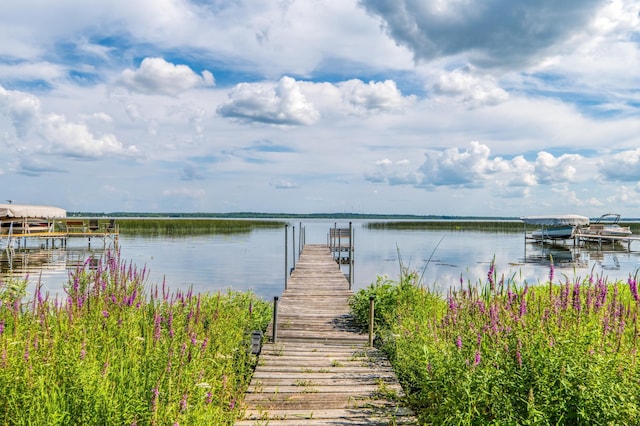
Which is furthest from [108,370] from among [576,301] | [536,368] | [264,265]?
[264,265]

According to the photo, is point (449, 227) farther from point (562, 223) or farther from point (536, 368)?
point (536, 368)

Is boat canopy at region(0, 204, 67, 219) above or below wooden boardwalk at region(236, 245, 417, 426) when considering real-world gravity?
above

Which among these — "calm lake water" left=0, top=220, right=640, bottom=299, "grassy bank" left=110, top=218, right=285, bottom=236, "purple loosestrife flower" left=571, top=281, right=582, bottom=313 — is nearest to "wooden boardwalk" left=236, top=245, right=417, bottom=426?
"purple loosestrife flower" left=571, top=281, right=582, bottom=313

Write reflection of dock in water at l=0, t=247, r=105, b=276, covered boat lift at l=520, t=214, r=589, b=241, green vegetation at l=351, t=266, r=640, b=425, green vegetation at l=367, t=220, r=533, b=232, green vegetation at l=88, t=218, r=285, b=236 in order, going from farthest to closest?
green vegetation at l=367, t=220, r=533, b=232 < green vegetation at l=88, t=218, r=285, b=236 < covered boat lift at l=520, t=214, r=589, b=241 < reflection of dock in water at l=0, t=247, r=105, b=276 < green vegetation at l=351, t=266, r=640, b=425

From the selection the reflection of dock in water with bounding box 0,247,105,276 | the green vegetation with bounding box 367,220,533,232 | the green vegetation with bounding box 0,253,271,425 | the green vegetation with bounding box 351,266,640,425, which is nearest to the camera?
the green vegetation with bounding box 0,253,271,425

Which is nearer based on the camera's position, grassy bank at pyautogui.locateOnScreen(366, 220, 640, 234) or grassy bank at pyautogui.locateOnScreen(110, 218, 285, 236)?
grassy bank at pyautogui.locateOnScreen(110, 218, 285, 236)

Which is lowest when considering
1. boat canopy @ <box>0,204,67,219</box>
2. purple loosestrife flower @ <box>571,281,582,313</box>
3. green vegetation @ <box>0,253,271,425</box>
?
green vegetation @ <box>0,253,271,425</box>

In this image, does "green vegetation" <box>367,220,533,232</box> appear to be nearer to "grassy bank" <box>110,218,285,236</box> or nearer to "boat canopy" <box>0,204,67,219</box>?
"grassy bank" <box>110,218,285,236</box>

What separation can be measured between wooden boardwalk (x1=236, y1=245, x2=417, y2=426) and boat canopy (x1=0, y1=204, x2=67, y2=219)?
108 ft

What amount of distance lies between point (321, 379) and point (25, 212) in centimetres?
3786

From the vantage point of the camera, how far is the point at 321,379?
634 centimetres

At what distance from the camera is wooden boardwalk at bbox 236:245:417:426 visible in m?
5.18

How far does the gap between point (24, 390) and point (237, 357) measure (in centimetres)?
360

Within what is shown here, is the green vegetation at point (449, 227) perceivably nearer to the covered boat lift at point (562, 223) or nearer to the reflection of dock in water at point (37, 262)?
the covered boat lift at point (562, 223)
